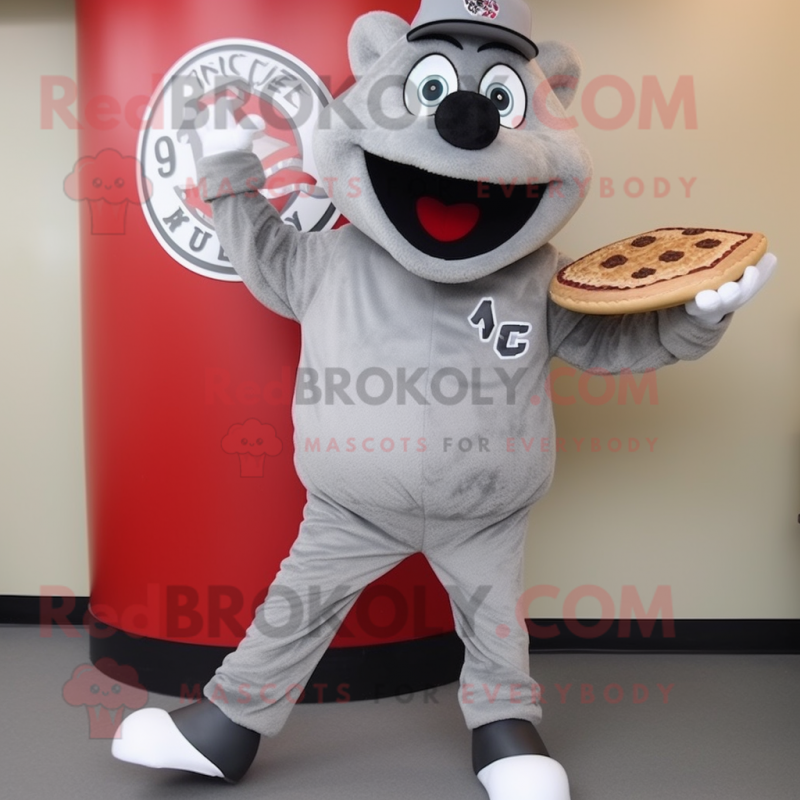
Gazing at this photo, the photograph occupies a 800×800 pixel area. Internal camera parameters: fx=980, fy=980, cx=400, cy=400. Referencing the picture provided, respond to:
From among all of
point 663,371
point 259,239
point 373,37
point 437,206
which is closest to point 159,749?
point 259,239

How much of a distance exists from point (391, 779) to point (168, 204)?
1.06m

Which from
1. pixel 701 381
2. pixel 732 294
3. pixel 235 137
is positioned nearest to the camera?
pixel 732 294

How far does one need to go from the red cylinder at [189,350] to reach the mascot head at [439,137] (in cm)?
32

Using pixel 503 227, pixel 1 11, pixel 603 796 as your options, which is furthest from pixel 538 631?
pixel 1 11

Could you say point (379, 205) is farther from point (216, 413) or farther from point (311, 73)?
point (216, 413)

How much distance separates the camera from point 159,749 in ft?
4.72

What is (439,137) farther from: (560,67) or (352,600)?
(352,600)

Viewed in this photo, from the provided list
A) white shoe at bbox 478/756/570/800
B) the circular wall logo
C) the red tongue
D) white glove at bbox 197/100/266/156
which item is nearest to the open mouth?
the red tongue

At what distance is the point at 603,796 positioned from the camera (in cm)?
149

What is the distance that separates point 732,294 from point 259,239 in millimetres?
722

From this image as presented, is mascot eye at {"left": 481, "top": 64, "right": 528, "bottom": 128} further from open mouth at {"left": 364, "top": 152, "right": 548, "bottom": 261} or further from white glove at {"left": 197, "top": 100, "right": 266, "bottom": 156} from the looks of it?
white glove at {"left": 197, "top": 100, "right": 266, "bottom": 156}

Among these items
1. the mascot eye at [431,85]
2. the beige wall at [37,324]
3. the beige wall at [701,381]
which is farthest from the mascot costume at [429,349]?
the beige wall at [37,324]

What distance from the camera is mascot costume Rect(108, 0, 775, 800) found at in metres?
1.42

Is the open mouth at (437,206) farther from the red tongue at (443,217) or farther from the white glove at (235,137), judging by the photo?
the white glove at (235,137)
